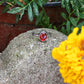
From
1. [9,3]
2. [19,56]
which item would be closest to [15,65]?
[19,56]

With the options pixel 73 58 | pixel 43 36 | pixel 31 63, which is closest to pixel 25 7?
pixel 43 36

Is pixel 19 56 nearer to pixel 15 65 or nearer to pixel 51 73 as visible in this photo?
pixel 15 65

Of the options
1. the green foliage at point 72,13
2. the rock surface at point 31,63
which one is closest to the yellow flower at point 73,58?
the rock surface at point 31,63

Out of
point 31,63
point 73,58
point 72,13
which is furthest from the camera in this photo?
point 72,13

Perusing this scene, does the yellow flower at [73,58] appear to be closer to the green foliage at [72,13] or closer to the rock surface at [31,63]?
the rock surface at [31,63]

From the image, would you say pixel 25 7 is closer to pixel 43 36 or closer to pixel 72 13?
pixel 43 36

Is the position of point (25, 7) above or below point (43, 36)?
above
